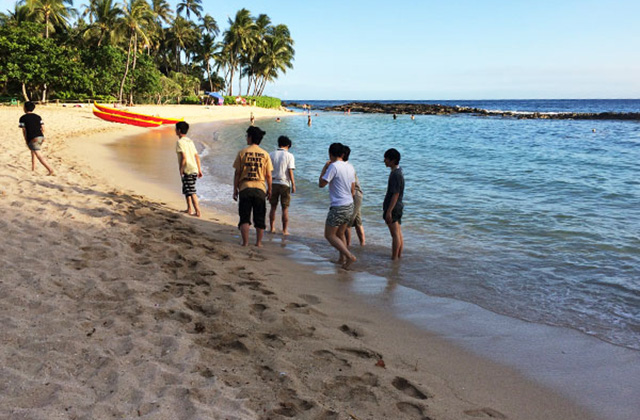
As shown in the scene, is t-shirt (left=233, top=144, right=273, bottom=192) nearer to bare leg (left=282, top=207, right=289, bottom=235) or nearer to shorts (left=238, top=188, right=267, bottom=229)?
shorts (left=238, top=188, right=267, bottom=229)

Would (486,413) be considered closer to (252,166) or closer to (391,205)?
(391,205)

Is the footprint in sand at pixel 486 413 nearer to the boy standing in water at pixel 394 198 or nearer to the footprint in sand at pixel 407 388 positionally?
the footprint in sand at pixel 407 388

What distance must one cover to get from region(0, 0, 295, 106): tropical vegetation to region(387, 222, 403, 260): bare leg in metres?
39.5

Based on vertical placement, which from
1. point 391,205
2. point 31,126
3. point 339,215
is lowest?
point 339,215

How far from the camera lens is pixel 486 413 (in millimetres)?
3139

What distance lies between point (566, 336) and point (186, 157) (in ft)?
21.7

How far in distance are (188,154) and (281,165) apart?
201 centimetres

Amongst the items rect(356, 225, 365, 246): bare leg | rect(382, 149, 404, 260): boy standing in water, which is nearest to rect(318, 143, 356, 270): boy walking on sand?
rect(382, 149, 404, 260): boy standing in water

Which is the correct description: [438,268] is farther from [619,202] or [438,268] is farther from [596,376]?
[619,202]

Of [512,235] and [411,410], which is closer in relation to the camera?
[411,410]

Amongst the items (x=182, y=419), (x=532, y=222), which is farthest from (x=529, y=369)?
(x=532, y=222)

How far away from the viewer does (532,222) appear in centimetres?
942

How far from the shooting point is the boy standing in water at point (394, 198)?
21.2 feet

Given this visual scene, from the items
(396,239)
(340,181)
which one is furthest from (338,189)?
(396,239)
